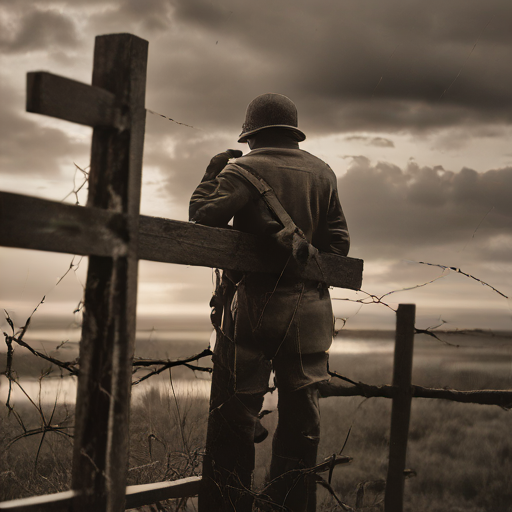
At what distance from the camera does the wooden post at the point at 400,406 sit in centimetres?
474

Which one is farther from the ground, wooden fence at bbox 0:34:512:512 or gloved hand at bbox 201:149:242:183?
gloved hand at bbox 201:149:242:183

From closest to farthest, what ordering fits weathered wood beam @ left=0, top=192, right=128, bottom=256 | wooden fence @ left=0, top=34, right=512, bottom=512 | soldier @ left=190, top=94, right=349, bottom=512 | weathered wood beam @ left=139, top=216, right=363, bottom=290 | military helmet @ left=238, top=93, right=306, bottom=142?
weathered wood beam @ left=0, top=192, right=128, bottom=256 → wooden fence @ left=0, top=34, right=512, bottom=512 → weathered wood beam @ left=139, top=216, right=363, bottom=290 → soldier @ left=190, top=94, right=349, bottom=512 → military helmet @ left=238, top=93, right=306, bottom=142

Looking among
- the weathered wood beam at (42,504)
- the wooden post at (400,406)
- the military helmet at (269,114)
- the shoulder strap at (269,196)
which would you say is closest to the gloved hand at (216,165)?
the shoulder strap at (269,196)

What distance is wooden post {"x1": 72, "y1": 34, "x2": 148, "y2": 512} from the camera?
6.81ft

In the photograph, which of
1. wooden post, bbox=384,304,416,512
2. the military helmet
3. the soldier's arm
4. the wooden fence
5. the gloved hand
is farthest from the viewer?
wooden post, bbox=384,304,416,512

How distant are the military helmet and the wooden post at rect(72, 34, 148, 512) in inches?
57.2

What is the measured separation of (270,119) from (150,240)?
4.96 feet

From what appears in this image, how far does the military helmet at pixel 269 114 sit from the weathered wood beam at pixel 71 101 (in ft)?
5.14

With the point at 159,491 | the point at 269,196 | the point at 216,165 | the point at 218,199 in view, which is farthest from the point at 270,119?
Answer: the point at 159,491

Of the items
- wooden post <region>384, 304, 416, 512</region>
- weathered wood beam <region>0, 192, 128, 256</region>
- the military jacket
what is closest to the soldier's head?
the military jacket

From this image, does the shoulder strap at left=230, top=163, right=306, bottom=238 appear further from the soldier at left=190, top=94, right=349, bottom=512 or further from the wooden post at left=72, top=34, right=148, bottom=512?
the wooden post at left=72, top=34, right=148, bottom=512

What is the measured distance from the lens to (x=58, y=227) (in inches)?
75.5

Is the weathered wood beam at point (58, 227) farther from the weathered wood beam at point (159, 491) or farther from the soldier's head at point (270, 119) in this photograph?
the weathered wood beam at point (159, 491)

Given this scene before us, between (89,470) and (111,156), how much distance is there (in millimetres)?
1242
